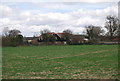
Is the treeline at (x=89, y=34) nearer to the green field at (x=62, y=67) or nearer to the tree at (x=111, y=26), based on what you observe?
the tree at (x=111, y=26)

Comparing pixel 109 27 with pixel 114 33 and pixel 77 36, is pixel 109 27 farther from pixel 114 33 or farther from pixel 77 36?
pixel 77 36

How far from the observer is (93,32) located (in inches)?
3287

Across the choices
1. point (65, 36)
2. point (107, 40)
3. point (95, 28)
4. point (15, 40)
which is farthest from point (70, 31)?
point (15, 40)

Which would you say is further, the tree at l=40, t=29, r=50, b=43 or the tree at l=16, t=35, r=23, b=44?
the tree at l=40, t=29, r=50, b=43

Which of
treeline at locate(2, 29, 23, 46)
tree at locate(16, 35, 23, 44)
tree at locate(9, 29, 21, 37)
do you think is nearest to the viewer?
treeline at locate(2, 29, 23, 46)

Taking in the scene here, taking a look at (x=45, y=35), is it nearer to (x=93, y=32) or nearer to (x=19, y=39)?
(x=19, y=39)

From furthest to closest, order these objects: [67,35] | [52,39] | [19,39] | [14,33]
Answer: [67,35]
[52,39]
[14,33]
[19,39]

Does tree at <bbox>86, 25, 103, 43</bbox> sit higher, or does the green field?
tree at <bbox>86, 25, 103, 43</bbox>

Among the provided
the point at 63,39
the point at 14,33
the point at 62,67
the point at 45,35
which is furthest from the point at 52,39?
the point at 62,67

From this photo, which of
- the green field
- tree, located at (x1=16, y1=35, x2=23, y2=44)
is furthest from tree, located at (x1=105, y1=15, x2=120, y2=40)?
the green field

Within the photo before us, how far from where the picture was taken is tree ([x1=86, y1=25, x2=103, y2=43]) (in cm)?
8105

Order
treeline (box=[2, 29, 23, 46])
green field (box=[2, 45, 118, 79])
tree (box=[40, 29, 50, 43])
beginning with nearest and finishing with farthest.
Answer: green field (box=[2, 45, 118, 79]) < treeline (box=[2, 29, 23, 46]) < tree (box=[40, 29, 50, 43])

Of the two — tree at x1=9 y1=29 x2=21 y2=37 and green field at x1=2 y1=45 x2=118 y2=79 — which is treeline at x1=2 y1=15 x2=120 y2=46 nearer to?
tree at x1=9 y1=29 x2=21 y2=37

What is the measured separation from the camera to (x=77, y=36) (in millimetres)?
88312
